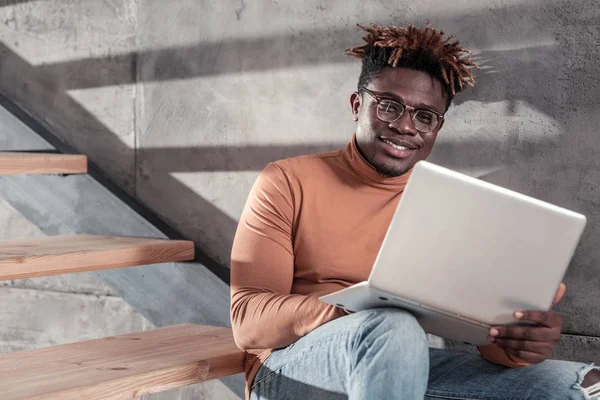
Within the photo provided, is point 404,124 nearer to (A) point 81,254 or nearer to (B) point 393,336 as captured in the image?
(B) point 393,336

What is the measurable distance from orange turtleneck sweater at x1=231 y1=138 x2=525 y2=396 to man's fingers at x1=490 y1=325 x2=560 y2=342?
0.24 meters

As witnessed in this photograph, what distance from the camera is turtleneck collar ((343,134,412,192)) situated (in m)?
1.93

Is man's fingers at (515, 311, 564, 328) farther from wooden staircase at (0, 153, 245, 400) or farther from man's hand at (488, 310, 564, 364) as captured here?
wooden staircase at (0, 153, 245, 400)

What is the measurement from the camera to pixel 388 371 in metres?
1.37

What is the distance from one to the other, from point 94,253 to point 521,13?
4.23 ft

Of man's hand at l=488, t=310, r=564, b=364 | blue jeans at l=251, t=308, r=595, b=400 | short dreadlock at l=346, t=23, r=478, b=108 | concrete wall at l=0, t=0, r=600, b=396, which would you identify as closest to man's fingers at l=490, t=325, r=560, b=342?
man's hand at l=488, t=310, r=564, b=364

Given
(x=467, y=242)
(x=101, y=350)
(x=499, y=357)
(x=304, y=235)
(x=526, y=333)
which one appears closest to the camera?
→ (x=467, y=242)

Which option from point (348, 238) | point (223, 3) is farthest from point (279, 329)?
point (223, 3)

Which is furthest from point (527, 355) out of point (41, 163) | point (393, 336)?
point (41, 163)

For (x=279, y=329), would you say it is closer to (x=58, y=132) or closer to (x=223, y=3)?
(x=223, y=3)

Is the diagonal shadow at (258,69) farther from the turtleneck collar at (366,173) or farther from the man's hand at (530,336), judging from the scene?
the man's hand at (530,336)

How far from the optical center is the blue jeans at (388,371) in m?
1.38

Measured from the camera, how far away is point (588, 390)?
167cm

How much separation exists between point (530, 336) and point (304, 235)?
23.1 inches
